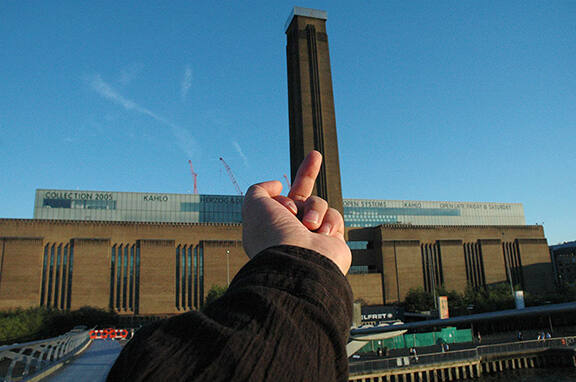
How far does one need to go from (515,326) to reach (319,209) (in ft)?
195

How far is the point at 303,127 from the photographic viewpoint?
67.8 metres

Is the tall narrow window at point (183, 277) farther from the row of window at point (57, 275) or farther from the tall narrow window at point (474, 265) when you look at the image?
the tall narrow window at point (474, 265)

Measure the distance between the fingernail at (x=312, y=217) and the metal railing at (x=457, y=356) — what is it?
32762mm

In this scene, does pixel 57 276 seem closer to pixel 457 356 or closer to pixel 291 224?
pixel 457 356

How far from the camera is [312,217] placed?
203cm

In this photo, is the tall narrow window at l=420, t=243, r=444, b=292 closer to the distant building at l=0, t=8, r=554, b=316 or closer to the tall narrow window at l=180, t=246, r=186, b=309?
the distant building at l=0, t=8, r=554, b=316

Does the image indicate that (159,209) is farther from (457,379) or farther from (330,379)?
(330,379)

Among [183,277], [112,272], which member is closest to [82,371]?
[112,272]

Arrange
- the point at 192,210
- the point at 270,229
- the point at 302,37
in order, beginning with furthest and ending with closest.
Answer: the point at 192,210 < the point at 302,37 < the point at 270,229

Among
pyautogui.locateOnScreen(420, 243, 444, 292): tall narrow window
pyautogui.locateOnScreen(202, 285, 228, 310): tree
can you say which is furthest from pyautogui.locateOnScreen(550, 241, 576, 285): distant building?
pyautogui.locateOnScreen(202, 285, 228, 310): tree

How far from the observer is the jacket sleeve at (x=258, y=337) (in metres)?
1.01

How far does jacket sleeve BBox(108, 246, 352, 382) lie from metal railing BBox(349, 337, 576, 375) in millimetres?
33441

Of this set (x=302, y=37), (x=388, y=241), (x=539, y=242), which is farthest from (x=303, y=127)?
(x=539, y=242)

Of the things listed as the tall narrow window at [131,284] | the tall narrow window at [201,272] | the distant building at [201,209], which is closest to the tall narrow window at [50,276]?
the tall narrow window at [131,284]
